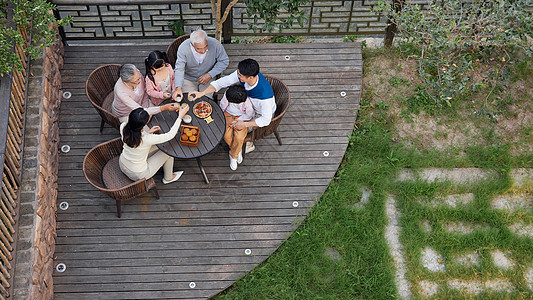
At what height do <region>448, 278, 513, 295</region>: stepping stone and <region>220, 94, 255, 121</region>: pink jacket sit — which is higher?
<region>220, 94, 255, 121</region>: pink jacket

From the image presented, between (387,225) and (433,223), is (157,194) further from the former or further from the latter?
(433,223)

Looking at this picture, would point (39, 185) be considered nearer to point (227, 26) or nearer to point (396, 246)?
point (227, 26)

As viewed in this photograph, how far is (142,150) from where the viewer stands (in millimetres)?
5742

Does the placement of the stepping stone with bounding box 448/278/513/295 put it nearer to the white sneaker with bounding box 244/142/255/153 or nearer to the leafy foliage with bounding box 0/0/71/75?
the white sneaker with bounding box 244/142/255/153

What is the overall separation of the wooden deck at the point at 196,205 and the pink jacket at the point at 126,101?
0.76 meters

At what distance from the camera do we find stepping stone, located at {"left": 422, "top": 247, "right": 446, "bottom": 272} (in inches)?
253

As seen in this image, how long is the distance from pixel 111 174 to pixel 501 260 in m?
4.96

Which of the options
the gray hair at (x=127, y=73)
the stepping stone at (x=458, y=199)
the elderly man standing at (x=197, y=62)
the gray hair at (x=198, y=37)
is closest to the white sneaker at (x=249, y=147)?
the elderly man standing at (x=197, y=62)

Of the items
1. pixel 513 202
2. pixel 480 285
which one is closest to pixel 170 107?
pixel 480 285

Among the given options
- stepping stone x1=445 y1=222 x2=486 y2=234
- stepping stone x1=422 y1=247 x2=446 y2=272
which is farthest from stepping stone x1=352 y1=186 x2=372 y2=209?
stepping stone x1=445 y1=222 x2=486 y2=234

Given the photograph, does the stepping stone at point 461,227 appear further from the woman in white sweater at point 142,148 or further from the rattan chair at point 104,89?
the rattan chair at point 104,89

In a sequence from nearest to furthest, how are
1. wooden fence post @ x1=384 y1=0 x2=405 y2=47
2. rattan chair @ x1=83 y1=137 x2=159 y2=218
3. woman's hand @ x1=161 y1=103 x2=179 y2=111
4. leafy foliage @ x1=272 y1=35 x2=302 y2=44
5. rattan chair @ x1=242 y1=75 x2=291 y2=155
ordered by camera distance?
rattan chair @ x1=83 y1=137 x2=159 y2=218, woman's hand @ x1=161 y1=103 x2=179 y2=111, rattan chair @ x1=242 y1=75 x2=291 y2=155, wooden fence post @ x1=384 y1=0 x2=405 y2=47, leafy foliage @ x1=272 y1=35 x2=302 y2=44

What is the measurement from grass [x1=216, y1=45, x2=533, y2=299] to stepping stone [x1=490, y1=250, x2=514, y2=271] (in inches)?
2.6

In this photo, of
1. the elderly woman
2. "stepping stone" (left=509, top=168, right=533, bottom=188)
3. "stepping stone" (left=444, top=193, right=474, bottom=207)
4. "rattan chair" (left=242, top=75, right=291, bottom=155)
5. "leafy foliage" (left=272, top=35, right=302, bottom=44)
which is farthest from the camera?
"leafy foliage" (left=272, top=35, right=302, bottom=44)
